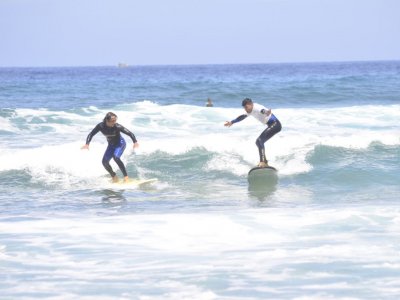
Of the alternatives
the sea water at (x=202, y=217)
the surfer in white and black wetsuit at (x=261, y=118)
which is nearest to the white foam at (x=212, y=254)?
the sea water at (x=202, y=217)

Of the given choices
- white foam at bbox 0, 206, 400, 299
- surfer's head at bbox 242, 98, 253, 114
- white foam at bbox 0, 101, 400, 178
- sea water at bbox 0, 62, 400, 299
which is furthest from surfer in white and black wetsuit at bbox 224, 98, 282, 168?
white foam at bbox 0, 206, 400, 299

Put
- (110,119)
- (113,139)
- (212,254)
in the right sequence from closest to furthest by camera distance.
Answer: (212,254), (110,119), (113,139)

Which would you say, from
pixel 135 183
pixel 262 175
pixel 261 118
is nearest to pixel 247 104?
pixel 261 118

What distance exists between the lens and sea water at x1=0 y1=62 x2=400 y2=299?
23.6 feet

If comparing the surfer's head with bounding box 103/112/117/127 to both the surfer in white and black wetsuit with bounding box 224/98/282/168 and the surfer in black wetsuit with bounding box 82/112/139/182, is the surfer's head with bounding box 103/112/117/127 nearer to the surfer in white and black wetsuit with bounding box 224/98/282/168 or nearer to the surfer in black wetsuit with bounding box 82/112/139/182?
the surfer in black wetsuit with bounding box 82/112/139/182

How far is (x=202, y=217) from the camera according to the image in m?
10.2

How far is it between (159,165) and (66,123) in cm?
824

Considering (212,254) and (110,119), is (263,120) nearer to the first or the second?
(110,119)

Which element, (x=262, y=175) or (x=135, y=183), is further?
(x=262, y=175)

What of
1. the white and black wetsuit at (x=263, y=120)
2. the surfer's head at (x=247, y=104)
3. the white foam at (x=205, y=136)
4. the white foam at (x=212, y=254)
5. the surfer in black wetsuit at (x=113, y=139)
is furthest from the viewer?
the white foam at (x=205, y=136)

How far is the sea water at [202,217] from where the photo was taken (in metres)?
7.18

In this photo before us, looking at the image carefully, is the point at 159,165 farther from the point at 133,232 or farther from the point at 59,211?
the point at 133,232

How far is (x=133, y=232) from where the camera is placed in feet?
30.3

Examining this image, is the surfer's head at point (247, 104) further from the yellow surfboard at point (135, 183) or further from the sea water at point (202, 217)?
the yellow surfboard at point (135, 183)
